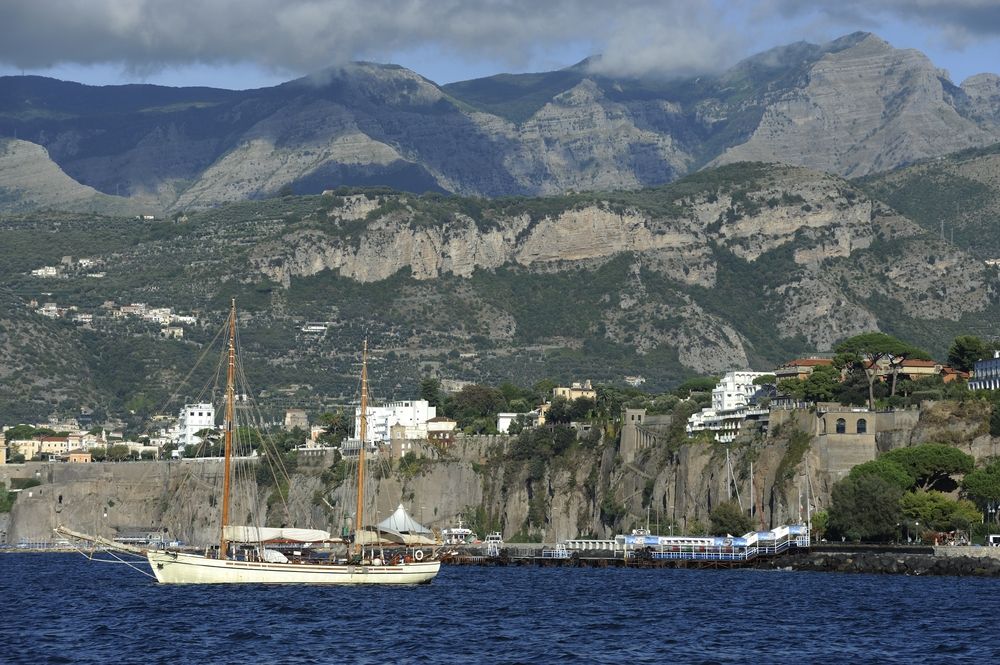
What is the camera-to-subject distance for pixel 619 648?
78812 mm

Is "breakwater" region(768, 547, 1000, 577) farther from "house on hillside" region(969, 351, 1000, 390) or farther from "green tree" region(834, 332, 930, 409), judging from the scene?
"green tree" region(834, 332, 930, 409)

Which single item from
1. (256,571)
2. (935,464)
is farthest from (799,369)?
(256,571)

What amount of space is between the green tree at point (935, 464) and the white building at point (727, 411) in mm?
23697

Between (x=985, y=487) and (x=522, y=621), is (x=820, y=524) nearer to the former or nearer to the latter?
(x=985, y=487)

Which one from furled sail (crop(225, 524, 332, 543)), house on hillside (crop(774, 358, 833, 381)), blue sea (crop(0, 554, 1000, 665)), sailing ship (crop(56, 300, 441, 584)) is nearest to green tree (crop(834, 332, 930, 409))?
house on hillside (crop(774, 358, 833, 381))

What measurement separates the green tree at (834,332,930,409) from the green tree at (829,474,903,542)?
112ft

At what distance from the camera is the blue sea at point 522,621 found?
76625mm

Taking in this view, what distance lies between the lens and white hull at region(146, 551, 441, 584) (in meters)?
106

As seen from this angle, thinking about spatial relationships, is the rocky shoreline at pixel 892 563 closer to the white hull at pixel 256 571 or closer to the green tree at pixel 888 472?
the green tree at pixel 888 472

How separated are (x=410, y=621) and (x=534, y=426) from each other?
10454 centimetres

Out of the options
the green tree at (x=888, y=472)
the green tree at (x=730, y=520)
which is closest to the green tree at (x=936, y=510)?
the green tree at (x=888, y=472)

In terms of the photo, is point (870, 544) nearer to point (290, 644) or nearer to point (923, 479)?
point (923, 479)

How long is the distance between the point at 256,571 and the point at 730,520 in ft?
155

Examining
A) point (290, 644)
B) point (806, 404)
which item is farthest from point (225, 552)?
point (806, 404)
